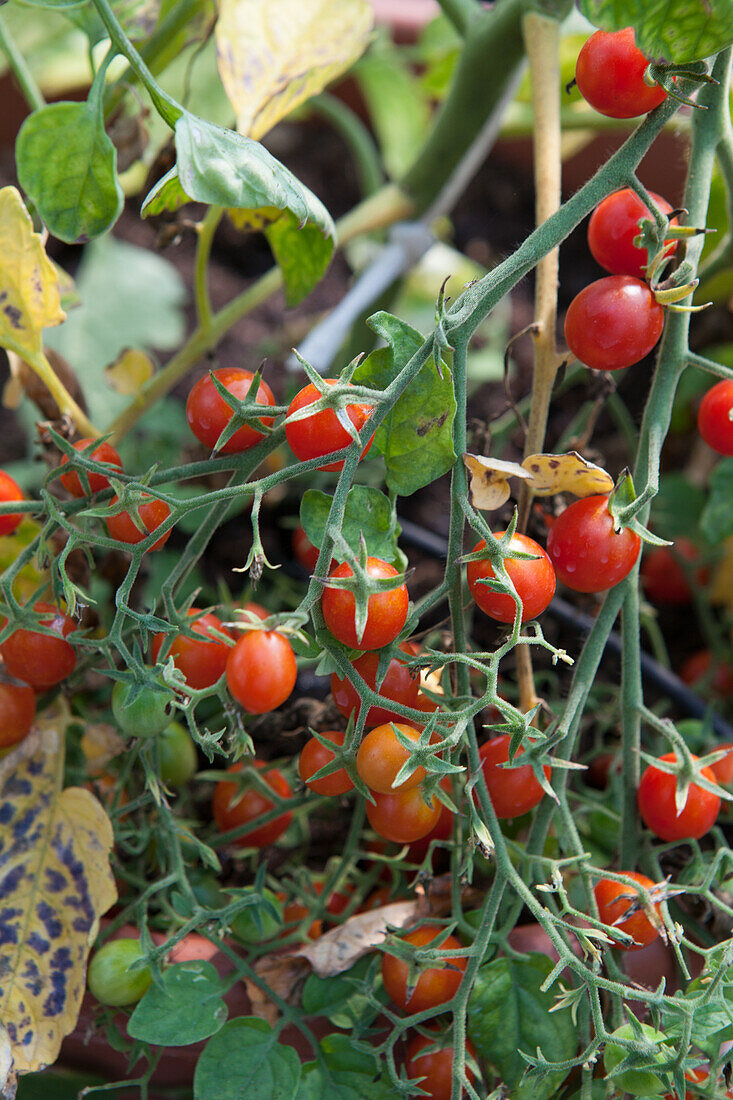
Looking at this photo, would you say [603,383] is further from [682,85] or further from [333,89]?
[333,89]

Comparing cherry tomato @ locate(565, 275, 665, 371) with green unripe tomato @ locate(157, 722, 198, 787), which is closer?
cherry tomato @ locate(565, 275, 665, 371)

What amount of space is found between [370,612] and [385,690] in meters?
0.07

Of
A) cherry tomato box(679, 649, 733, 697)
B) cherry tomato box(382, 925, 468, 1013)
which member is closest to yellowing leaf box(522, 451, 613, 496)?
cherry tomato box(382, 925, 468, 1013)

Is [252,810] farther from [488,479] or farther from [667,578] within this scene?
[667,578]

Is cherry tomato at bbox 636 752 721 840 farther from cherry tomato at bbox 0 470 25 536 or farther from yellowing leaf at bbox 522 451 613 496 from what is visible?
cherry tomato at bbox 0 470 25 536

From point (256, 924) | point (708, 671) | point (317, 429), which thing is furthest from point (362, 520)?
point (708, 671)

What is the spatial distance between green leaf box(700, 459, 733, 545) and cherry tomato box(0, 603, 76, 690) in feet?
1.66

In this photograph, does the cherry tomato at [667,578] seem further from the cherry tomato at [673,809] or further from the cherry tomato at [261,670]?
the cherry tomato at [261,670]

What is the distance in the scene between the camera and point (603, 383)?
533 millimetres

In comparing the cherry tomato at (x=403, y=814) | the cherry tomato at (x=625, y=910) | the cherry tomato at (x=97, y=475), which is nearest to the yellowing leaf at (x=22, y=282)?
the cherry tomato at (x=97, y=475)

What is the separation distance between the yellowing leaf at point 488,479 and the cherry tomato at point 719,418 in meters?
0.13

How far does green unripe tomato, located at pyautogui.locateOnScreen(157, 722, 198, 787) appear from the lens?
568 millimetres

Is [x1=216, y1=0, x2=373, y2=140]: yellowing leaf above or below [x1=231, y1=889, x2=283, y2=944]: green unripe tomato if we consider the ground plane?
Result: above

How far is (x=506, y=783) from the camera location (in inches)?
17.0
